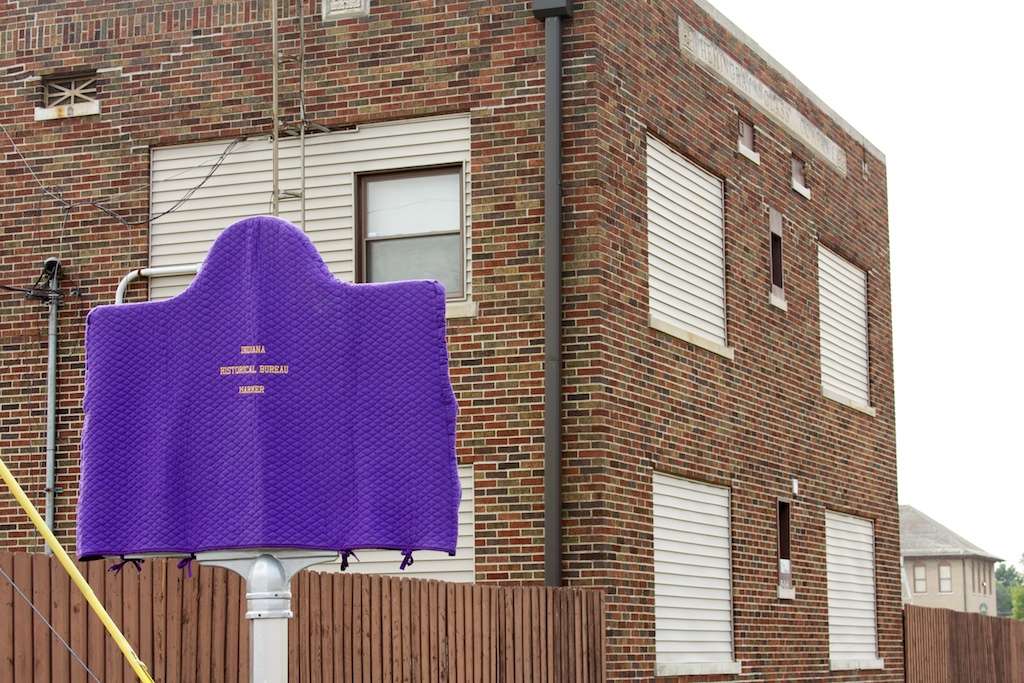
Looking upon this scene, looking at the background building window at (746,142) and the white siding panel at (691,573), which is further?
the background building window at (746,142)

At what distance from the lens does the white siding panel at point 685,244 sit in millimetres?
14945

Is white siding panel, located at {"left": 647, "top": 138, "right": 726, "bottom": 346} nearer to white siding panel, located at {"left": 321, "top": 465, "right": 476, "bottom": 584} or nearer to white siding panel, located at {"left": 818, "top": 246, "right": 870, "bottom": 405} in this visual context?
white siding panel, located at {"left": 321, "top": 465, "right": 476, "bottom": 584}

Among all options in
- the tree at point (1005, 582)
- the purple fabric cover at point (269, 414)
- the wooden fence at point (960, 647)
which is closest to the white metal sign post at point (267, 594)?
the purple fabric cover at point (269, 414)

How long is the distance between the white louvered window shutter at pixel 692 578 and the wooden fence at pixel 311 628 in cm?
192

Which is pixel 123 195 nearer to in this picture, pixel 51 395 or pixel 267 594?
pixel 51 395

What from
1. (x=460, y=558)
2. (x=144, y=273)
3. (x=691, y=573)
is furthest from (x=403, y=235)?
(x=691, y=573)

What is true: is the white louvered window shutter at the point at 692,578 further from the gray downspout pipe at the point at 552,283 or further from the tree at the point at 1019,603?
the tree at the point at 1019,603

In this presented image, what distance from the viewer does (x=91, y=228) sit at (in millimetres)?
14969

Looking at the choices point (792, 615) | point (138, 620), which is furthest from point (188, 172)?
point (792, 615)

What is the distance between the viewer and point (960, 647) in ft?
78.9

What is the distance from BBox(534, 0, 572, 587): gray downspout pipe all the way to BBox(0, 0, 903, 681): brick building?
0.04 meters

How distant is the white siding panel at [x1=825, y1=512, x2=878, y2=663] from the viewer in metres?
18.8

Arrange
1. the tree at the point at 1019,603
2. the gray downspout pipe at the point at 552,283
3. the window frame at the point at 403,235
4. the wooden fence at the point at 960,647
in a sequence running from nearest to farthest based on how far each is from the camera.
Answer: the gray downspout pipe at the point at 552,283, the window frame at the point at 403,235, the wooden fence at the point at 960,647, the tree at the point at 1019,603

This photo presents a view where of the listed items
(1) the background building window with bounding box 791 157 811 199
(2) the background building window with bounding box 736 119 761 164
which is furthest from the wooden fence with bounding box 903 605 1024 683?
(2) the background building window with bounding box 736 119 761 164
